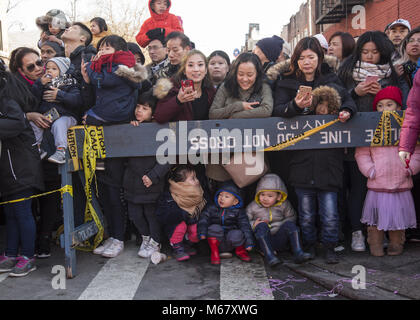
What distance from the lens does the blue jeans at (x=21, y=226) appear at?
14.3 ft

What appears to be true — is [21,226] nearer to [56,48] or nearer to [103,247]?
[103,247]

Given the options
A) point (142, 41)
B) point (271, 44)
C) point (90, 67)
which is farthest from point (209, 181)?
point (142, 41)

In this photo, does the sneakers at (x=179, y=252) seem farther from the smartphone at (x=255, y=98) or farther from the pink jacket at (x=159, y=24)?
the pink jacket at (x=159, y=24)

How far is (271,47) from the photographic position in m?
5.88

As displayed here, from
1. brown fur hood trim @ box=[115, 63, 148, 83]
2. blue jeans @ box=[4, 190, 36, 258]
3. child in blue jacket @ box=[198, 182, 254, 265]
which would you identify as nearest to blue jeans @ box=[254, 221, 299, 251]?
child in blue jacket @ box=[198, 182, 254, 265]

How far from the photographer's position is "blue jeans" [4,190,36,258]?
4352 millimetres

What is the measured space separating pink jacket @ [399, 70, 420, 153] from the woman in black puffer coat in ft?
11.7

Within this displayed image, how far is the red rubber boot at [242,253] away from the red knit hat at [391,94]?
7.10 feet

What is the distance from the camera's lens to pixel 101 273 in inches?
167

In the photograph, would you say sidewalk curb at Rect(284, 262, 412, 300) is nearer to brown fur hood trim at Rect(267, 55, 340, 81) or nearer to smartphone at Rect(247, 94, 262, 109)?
smartphone at Rect(247, 94, 262, 109)

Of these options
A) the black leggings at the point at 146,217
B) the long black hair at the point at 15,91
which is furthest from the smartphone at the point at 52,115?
the black leggings at the point at 146,217

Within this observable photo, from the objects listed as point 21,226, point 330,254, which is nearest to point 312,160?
point 330,254

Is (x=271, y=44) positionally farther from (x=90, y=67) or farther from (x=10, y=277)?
(x=10, y=277)

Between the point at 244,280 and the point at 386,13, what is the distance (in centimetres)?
1465
